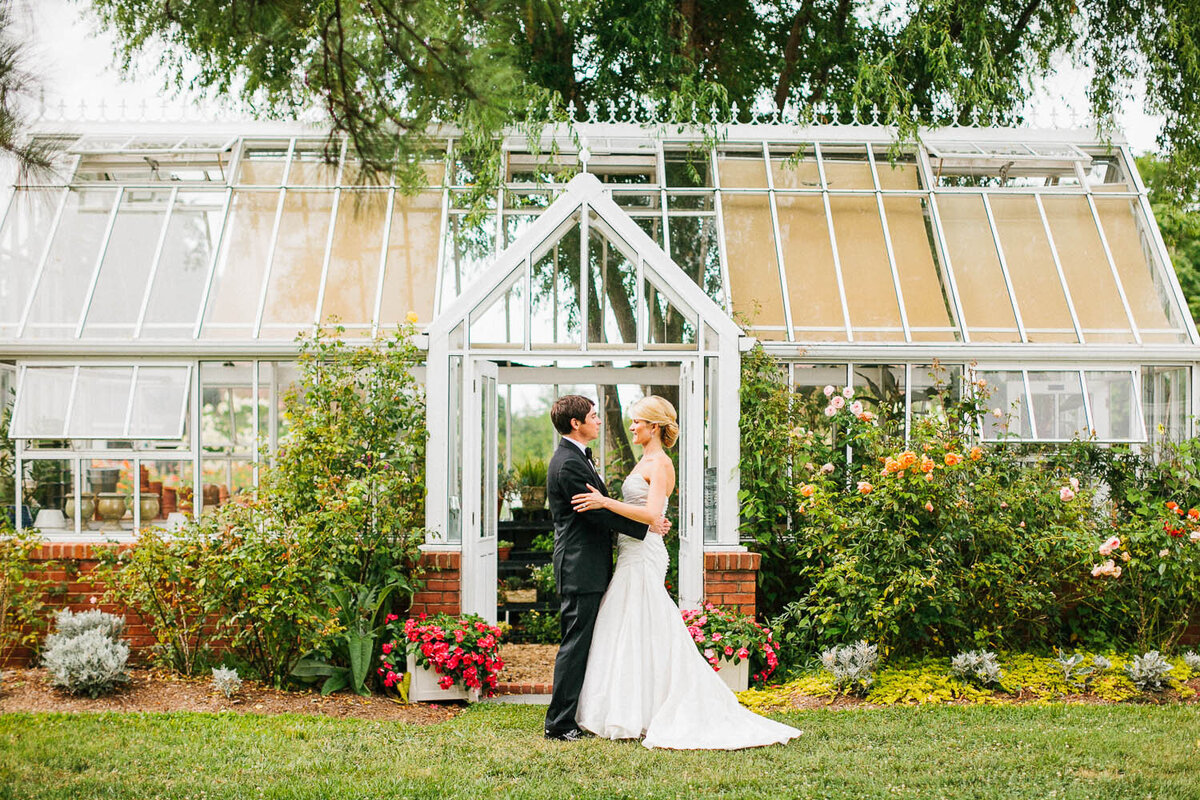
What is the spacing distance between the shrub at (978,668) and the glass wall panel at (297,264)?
607 cm

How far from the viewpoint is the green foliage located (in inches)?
296

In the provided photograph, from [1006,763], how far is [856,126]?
8.00m

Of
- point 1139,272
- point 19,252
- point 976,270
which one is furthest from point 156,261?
point 1139,272

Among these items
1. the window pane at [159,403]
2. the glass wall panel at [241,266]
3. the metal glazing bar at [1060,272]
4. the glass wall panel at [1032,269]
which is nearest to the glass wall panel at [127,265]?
the window pane at [159,403]

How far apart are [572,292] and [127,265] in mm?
4551

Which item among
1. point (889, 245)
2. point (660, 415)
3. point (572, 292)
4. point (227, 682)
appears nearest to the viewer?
point (660, 415)

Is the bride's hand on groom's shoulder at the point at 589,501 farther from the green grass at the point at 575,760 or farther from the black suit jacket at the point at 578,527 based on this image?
the green grass at the point at 575,760

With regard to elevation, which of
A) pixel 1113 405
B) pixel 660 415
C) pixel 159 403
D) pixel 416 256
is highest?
pixel 416 256

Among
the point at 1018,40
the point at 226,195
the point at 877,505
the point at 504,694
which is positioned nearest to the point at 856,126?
the point at 1018,40

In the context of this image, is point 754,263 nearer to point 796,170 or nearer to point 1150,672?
point 796,170

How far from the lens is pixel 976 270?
10133 millimetres

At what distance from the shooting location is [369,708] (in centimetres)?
695

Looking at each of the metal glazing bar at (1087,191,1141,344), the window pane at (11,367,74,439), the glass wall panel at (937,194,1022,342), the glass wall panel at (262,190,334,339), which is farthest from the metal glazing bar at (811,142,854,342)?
the window pane at (11,367,74,439)

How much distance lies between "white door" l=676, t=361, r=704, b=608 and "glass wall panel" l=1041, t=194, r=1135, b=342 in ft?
13.9
